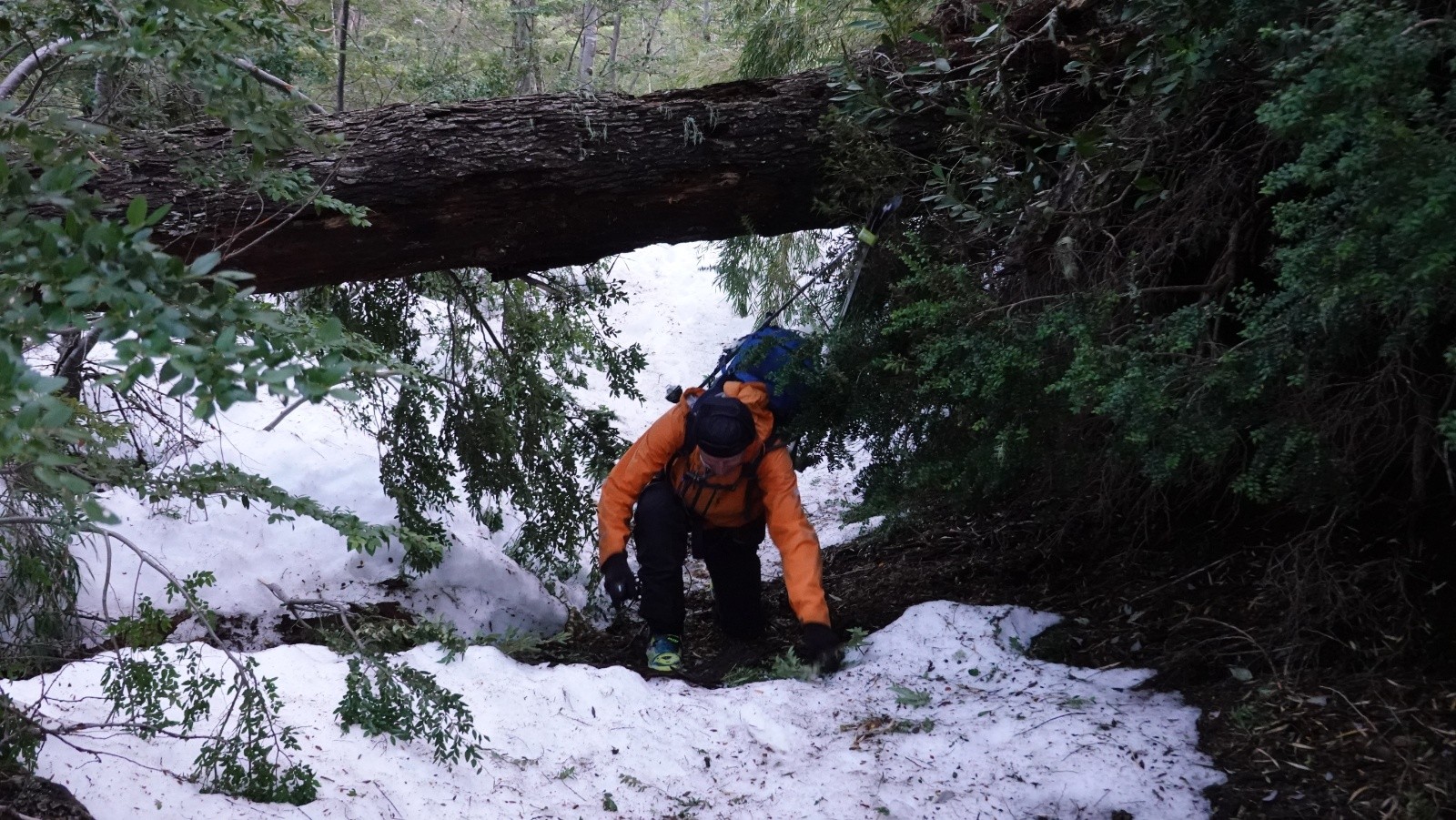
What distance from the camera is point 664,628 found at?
4.96m

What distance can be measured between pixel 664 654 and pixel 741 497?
0.83 meters

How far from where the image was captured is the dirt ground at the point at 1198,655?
3.14 m

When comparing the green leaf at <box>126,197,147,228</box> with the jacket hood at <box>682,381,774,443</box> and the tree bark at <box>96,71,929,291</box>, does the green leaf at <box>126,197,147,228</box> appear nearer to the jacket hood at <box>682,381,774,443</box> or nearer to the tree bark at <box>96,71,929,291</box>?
the tree bark at <box>96,71,929,291</box>

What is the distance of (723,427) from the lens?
14.9ft

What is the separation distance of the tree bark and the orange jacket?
0.86 m

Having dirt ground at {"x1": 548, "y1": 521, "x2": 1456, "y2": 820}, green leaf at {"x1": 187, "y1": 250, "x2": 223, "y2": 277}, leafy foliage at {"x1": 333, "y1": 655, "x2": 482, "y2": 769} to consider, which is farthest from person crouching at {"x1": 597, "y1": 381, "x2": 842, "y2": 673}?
green leaf at {"x1": 187, "y1": 250, "x2": 223, "y2": 277}

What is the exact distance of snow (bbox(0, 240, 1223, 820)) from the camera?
10.7 ft

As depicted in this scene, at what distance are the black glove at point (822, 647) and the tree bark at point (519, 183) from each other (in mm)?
1848

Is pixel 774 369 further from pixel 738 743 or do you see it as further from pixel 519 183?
pixel 738 743

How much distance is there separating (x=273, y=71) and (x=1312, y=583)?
4.65m

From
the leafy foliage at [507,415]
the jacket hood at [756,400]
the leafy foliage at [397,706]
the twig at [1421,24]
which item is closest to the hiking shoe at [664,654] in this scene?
the leafy foliage at [507,415]

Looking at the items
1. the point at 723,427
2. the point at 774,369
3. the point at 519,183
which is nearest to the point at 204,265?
the point at 519,183

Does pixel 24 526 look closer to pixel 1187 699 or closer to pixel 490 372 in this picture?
pixel 490 372

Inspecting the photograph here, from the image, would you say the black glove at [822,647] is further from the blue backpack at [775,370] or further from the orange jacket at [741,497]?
the blue backpack at [775,370]
